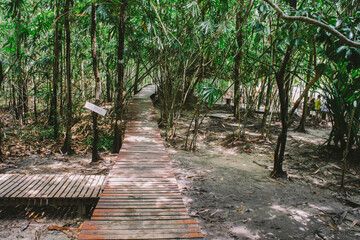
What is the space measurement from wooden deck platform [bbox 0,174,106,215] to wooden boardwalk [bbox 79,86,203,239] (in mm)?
622

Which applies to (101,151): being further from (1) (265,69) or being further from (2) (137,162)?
(1) (265,69)

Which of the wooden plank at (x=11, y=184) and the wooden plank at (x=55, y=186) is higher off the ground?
the wooden plank at (x=55, y=186)

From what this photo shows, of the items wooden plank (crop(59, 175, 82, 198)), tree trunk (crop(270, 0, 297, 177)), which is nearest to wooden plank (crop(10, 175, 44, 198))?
wooden plank (crop(59, 175, 82, 198))

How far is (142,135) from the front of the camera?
5.07 metres

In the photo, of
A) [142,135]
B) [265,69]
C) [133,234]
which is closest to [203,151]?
[142,135]

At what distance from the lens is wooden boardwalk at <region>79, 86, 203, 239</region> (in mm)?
2092

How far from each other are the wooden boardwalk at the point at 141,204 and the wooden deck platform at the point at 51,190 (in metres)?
0.62

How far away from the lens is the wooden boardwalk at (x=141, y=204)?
2.09m

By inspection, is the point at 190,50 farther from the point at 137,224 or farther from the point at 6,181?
the point at 137,224

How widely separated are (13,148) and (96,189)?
385 centimetres

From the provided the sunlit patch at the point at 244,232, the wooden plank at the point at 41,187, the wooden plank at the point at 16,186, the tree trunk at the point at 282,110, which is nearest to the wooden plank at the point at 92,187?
the wooden plank at the point at 41,187

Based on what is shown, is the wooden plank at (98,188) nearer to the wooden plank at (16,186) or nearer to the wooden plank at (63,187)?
the wooden plank at (63,187)

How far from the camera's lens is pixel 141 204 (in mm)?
2555

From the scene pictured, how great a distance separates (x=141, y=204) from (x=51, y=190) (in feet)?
6.04
